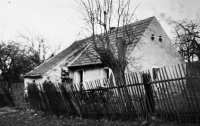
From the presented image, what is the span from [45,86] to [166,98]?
22.1 ft

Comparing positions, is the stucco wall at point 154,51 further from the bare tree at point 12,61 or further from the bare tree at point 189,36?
the bare tree at point 12,61

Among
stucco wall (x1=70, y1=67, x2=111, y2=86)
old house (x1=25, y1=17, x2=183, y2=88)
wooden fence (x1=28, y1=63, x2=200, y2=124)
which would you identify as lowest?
wooden fence (x1=28, y1=63, x2=200, y2=124)

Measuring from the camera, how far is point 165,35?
52.4 ft

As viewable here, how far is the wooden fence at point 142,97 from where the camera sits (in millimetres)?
5258

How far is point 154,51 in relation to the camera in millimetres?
14797

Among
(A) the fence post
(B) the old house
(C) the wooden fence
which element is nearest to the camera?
(C) the wooden fence

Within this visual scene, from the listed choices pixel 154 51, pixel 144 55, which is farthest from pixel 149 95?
pixel 154 51

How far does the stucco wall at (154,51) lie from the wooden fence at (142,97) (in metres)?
5.93

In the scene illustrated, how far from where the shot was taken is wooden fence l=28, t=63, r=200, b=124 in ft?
17.3

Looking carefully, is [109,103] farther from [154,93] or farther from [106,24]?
[106,24]

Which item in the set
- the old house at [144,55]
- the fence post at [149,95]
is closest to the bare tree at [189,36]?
the old house at [144,55]

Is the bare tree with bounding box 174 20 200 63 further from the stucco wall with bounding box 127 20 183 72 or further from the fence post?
the fence post

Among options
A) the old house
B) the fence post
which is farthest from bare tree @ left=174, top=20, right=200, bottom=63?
the fence post

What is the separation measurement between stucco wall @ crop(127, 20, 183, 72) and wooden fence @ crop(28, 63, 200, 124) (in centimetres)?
593
